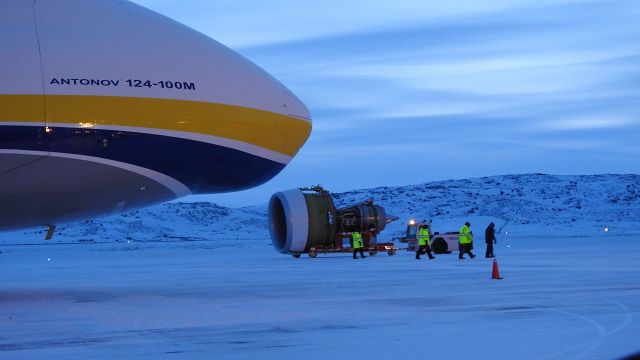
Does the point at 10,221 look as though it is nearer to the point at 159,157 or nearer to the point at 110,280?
the point at 159,157

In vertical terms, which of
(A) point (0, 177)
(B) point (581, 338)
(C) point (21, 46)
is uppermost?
(C) point (21, 46)

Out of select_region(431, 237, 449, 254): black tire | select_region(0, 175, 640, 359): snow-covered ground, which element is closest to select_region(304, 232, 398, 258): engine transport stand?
select_region(431, 237, 449, 254): black tire

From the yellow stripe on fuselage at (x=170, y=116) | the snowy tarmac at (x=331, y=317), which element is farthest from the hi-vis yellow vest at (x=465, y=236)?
the yellow stripe on fuselage at (x=170, y=116)

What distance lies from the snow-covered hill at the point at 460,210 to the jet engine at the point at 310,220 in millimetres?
64177

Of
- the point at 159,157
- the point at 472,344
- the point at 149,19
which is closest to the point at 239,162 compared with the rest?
the point at 159,157

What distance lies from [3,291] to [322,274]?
8421 millimetres

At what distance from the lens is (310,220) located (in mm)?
37469

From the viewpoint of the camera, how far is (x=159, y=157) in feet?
51.8

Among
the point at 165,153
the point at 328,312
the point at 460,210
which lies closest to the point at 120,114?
the point at 165,153

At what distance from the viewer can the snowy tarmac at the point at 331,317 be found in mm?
10797

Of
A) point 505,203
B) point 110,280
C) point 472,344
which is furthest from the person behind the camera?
point 505,203

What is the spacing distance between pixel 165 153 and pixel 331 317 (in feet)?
12.7

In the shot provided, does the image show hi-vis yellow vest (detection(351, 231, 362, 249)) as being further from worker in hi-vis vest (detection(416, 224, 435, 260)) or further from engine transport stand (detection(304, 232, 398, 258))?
worker in hi-vis vest (detection(416, 224, 435, 260))

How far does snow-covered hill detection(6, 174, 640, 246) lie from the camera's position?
388 feet
